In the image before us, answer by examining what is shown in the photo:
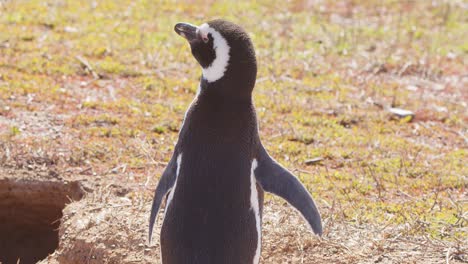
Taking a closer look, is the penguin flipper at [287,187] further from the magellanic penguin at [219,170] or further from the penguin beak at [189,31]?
the penguin beak at [189,31]

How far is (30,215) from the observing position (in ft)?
20.0

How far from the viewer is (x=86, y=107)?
7.06m

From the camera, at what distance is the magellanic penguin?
397 cm

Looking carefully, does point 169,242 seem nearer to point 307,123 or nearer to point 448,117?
→ point 307,123

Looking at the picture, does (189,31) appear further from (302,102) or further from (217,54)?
(302,102)

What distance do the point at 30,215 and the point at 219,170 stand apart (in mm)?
2491

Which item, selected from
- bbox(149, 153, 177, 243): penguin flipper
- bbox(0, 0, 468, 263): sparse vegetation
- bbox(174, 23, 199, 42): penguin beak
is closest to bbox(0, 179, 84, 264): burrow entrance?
bbox(0, 0, 468, 263): sparse vegetation

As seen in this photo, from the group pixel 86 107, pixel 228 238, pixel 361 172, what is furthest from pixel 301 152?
pixel 228 238

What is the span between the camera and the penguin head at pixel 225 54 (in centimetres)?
396

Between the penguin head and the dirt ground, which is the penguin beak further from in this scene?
the dirt ground

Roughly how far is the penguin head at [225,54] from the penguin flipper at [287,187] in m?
0.40

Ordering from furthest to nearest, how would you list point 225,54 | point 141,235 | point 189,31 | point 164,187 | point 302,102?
point 302,102 < point 141,235 < point 164,187 < point 189,31 < point 225,54

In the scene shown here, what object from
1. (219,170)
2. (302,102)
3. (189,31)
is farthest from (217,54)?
(302,102)

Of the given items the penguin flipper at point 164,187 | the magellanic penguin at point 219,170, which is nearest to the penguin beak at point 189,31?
the magellanic penguin at point 219,170
